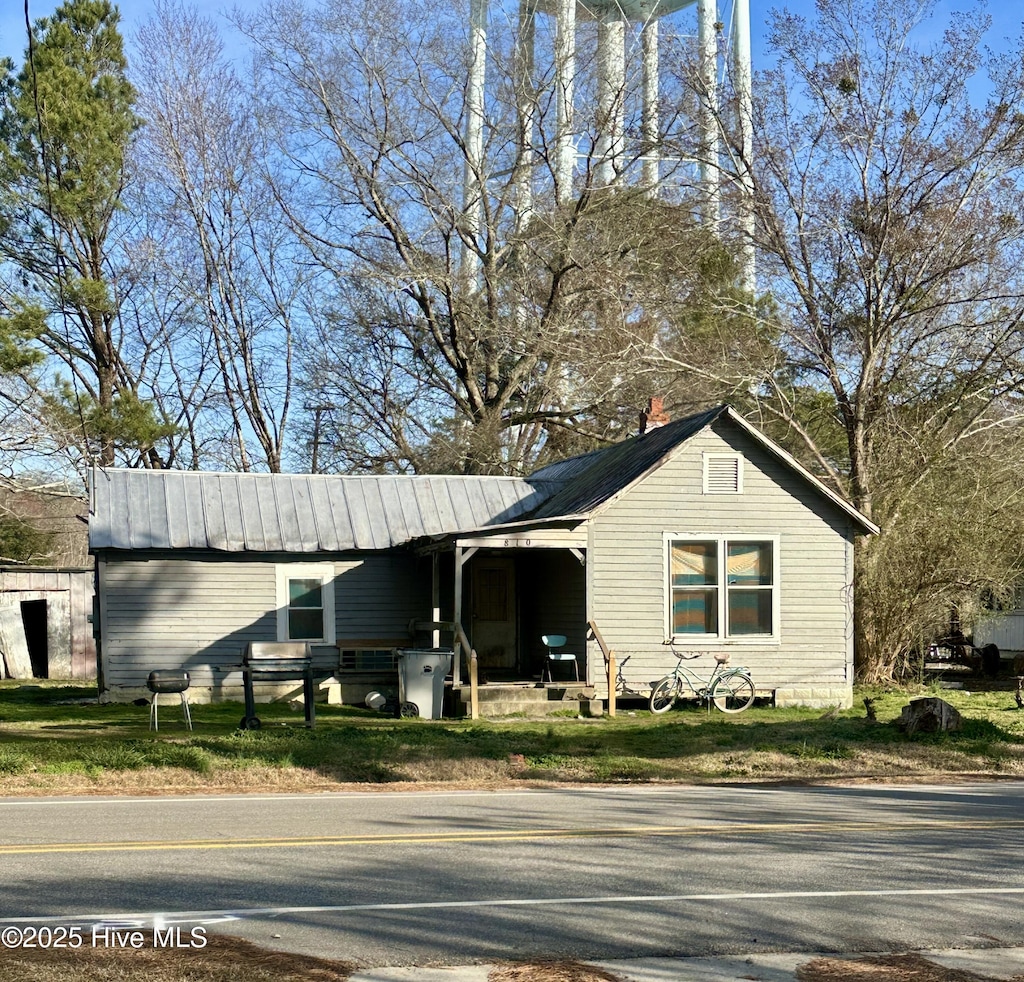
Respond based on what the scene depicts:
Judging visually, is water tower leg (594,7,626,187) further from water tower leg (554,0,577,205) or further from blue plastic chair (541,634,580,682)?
blue plastic chair (541,634,580,682)

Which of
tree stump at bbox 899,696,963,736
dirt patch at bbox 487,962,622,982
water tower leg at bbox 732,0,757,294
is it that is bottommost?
tree stump at bbox 899,696,963,736

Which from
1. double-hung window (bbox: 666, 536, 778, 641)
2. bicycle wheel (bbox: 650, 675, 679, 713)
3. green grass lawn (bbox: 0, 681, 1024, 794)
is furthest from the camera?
double-hung window (bbox: 666, 536, 778, 641)

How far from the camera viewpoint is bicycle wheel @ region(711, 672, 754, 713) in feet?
72.0

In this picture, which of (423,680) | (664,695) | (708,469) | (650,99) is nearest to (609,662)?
(664,695)

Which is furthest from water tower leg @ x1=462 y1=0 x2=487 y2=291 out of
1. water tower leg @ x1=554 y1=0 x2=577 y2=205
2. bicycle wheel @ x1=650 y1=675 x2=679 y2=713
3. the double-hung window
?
bicycle wheel @ x1=650 y1=675 x2=679 y2=713

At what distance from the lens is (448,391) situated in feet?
131

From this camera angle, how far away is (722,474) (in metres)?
22.5

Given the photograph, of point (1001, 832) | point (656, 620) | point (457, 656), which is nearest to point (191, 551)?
point (457, 656)

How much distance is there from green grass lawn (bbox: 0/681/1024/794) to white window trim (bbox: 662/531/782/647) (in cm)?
247

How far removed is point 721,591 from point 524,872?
13785 millimetres

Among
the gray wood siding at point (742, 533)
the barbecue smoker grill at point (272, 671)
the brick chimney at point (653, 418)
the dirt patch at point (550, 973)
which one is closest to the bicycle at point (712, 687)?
the gray wood siding at point (742, 533)

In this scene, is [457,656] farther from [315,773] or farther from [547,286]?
[547,286]

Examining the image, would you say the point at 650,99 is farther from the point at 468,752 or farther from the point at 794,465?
the point at 468,752

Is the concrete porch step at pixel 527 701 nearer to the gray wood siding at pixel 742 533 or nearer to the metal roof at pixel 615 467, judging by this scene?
the gray wood siding at pixel 742 533
